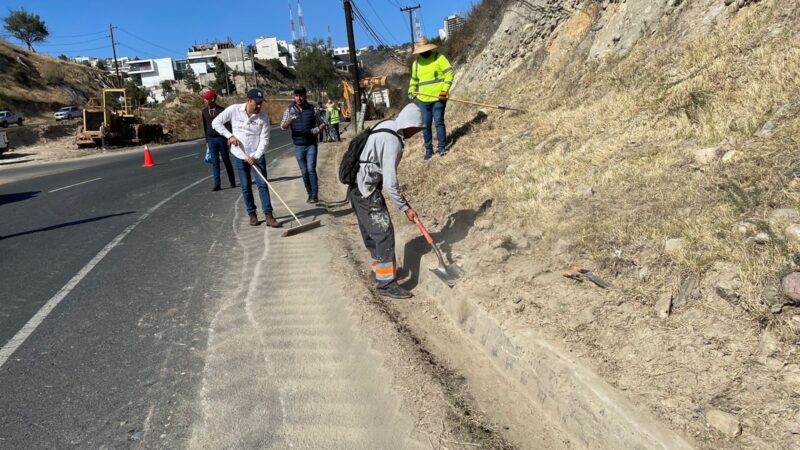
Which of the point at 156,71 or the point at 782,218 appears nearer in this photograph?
the point at 782,218

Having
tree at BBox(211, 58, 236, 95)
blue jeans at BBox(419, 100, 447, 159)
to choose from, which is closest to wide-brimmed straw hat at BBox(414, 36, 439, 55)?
blue jeans at BBox(419, 100, 447, 159)

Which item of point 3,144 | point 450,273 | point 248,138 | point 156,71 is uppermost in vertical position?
point 156,71

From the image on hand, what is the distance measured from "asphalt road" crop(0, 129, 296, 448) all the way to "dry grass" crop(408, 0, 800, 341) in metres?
2.99

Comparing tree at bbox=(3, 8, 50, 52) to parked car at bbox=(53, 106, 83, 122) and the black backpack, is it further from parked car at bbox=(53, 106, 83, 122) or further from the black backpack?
the black backpack

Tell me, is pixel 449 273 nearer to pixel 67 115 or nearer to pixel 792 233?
pixel 792 233

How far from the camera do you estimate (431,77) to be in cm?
865

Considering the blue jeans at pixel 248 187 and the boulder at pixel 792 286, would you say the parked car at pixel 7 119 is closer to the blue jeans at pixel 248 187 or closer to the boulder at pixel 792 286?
the blue jeans at pixel 248 187

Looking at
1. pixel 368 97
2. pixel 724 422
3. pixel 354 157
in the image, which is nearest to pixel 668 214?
pixel 724 422

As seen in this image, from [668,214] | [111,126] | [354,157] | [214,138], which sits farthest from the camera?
[111,126]

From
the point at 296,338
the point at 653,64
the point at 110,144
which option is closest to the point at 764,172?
the point at 296,338

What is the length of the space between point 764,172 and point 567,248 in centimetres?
144

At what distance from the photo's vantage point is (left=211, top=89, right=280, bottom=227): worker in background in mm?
6875

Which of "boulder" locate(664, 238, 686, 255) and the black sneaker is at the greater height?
"boulder" locate(664, 238, 686, 255)

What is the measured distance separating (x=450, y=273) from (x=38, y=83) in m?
63.3
